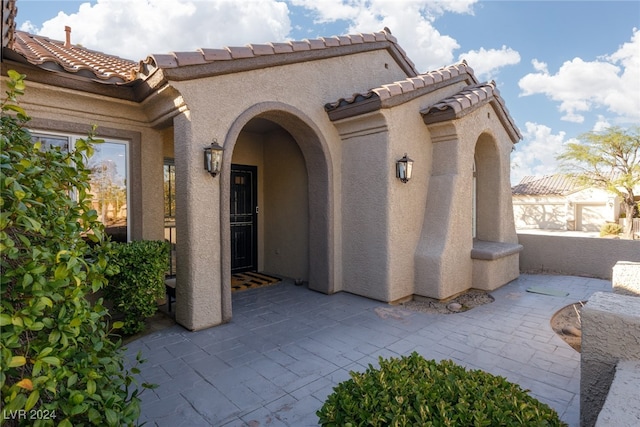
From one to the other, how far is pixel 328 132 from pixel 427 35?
8439mm

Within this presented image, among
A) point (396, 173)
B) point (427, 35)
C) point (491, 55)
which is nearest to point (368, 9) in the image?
point (427, 35)

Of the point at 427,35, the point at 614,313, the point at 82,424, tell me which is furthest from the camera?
the point at 427,35

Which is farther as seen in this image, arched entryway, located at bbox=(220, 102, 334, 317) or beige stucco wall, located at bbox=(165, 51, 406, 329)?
arched entryway, located at bbox=(220, 102, 334, 317)

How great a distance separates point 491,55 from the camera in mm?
20438

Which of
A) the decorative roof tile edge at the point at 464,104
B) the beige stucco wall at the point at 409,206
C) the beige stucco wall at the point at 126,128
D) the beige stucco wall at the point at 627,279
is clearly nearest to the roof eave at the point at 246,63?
the beige stucco wall at the point at 126,128

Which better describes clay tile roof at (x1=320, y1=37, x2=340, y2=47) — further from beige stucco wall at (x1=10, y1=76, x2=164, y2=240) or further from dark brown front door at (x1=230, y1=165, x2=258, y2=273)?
beige stucco wall at (x1=10, y1=76, x2=164, y2=240)

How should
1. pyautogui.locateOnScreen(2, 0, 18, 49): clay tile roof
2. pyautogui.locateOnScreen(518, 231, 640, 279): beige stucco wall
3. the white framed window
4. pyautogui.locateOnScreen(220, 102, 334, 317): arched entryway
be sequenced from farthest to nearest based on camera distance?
pyautogui.locateOnScreen(518, 231, 640, 279): beige stucco wall < pyautogui.locateOnScreen(220, 102, 334, 317): arched entryway < the white framed window < pyautogui.locateOnScreen(2, 0, 18, 49): clay tile roof

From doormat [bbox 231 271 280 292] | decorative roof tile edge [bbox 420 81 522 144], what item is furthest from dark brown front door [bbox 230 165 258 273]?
decorative roof tile edge [bbox 420 81 522 144]

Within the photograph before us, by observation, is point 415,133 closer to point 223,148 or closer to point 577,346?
point 223,148

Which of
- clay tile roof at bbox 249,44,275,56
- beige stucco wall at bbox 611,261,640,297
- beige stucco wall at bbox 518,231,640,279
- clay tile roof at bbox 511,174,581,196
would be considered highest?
clay tile roof at bbox 249,44,275,56

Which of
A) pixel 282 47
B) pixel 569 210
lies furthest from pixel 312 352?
pixel 569 210

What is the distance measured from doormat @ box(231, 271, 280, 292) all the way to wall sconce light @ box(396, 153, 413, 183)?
5.46 m

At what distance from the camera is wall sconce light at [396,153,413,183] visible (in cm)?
857

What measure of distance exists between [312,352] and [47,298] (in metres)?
4.68
